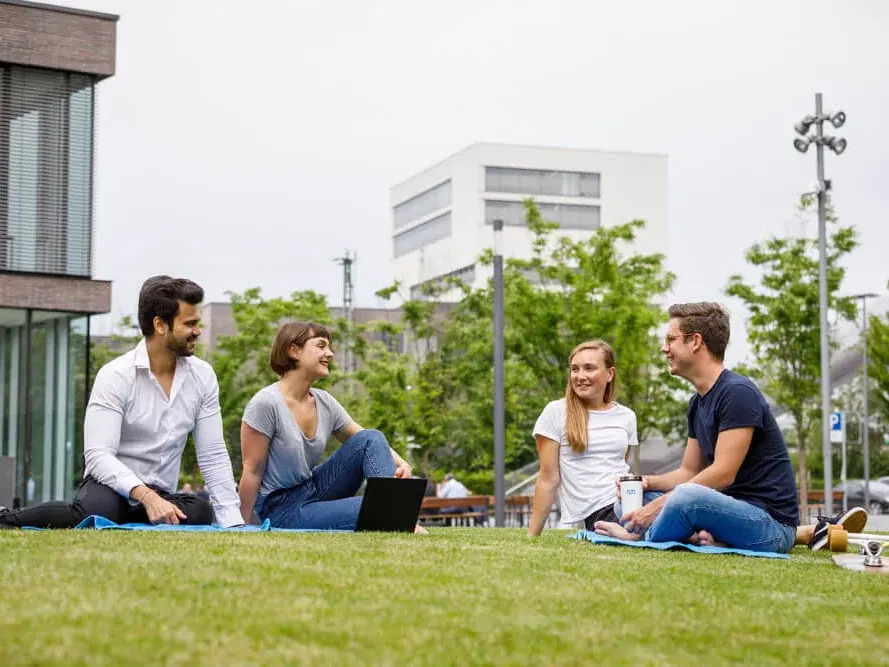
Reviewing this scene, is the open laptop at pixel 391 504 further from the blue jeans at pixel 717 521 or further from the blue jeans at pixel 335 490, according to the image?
the blue jeans at pixel 717 521

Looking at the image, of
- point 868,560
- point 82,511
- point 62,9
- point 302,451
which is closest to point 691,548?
point 868,560

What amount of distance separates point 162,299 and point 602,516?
3041 millimetres

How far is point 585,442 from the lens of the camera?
8312mm

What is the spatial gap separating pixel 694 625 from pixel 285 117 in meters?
44.7

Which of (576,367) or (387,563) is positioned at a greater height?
(576,367)

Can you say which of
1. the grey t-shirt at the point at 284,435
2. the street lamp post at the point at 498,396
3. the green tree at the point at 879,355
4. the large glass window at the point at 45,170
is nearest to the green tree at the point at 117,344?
the large glass window at the point at 45,170

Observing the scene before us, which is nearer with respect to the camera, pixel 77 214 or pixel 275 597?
pixel 275 597

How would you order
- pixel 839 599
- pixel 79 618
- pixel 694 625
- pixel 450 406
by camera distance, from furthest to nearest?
pixel 450 406 < pixel 839 599 < pixel 694 625 < pixel 79 618

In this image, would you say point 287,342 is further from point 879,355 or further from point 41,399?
point 879,355

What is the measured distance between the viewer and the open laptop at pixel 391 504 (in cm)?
764

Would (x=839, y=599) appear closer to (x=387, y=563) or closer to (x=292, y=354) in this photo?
(x=387, y=563)

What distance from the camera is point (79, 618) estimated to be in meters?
3.89

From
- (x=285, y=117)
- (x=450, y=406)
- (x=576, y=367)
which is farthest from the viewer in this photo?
(x=285, y=117)

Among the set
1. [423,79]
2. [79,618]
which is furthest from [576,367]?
[423,79]
